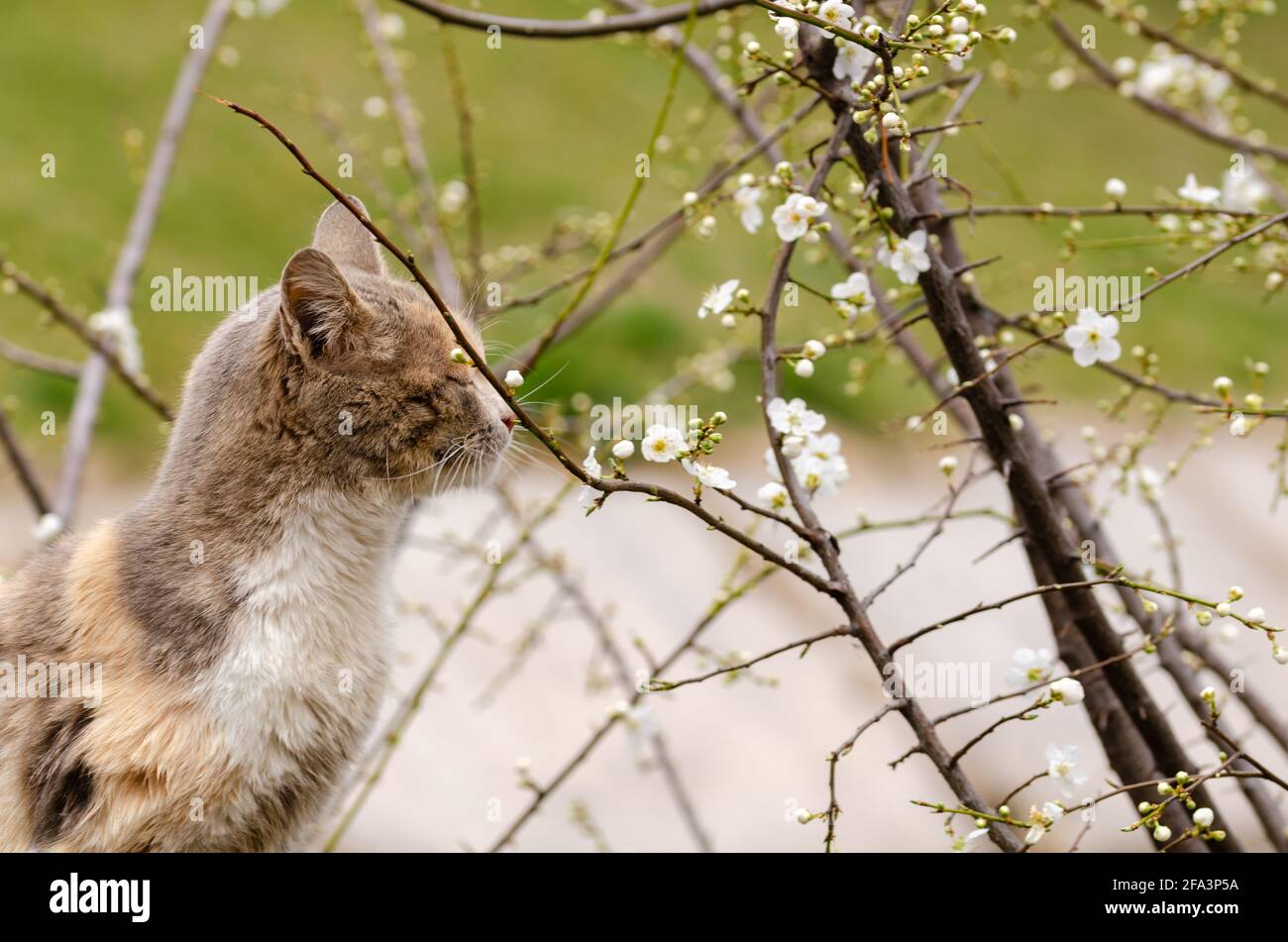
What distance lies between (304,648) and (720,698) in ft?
6.96

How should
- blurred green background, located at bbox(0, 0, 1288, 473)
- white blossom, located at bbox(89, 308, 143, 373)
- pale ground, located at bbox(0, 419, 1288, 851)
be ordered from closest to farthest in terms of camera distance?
white blossom, located at bbox(89, 308, 143, 373) < pale ground, located at bbox(0, 419, 1288, 851) < blurred green background, located at bbox(0, 0, 1288, 473)

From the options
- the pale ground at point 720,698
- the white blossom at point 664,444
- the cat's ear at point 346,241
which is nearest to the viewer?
the white blossom at point 664,444

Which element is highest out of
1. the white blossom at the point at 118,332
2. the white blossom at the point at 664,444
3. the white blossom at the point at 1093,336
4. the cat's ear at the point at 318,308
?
the white blossom at the point at 118,332

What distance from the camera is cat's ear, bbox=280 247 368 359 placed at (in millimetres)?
1295

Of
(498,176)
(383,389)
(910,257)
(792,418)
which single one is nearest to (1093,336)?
(910,257)

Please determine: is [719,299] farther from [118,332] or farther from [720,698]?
[720,698]

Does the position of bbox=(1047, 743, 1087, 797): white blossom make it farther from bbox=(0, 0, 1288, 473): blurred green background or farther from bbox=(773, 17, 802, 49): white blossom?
bbox=(0, 0, 1288, 473): blurred green background

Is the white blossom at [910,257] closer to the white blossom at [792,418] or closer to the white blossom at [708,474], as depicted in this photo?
the white blossom at [792,418]

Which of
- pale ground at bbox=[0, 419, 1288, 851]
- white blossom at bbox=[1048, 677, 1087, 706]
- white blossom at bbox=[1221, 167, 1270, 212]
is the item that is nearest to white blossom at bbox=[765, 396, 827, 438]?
white blossom at bbox=[1048, 677, 1087, 706]

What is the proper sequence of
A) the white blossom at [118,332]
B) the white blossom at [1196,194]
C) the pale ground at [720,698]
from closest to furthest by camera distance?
1. the white blossom at [1196,194]
2. the white blossom at [118,332]
3. the pale ground at [720,698]

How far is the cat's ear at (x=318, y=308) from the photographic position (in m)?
1.29

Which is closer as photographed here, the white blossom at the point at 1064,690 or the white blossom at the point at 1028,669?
the white blossom at the point at 1064,690

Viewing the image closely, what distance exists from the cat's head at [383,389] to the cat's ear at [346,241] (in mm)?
135

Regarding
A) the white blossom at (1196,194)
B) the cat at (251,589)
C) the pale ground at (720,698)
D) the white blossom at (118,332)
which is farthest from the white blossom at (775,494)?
the pale ground at (720,698)
